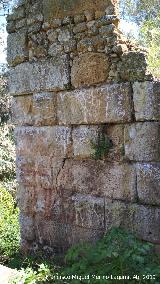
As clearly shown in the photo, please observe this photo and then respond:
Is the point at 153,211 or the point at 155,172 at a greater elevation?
the point at 155,172

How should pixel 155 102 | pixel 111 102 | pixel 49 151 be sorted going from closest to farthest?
pixel 155 102
pixel 111 102
pixel 49 151

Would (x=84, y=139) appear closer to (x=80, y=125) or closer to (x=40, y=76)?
(x=80, y=125)

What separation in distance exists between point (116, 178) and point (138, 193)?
31 cm

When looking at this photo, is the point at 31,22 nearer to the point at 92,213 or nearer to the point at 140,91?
the point at 140,91

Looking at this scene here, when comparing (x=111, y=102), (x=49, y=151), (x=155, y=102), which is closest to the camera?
(x=155, y=102)

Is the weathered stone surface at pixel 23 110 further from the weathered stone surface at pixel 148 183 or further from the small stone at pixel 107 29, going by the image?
the weathered stone surface at pixel 148 183

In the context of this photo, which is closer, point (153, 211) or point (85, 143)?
point (153, 211)

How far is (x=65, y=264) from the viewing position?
4.70 m

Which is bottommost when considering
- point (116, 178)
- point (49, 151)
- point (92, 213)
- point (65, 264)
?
point (65, 264)

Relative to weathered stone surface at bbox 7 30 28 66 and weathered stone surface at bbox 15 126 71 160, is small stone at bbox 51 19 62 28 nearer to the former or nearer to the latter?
weathered stone surface at bbox 7 30 28 66

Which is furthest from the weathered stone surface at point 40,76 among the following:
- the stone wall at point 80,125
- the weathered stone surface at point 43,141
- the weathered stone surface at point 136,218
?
the weathered stone surface at point 136,218

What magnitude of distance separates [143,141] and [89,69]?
103 cm

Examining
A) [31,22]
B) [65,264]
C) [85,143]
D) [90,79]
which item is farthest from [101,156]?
[31,22]

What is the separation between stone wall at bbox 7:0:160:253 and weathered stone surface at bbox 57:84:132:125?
1 centimetres
